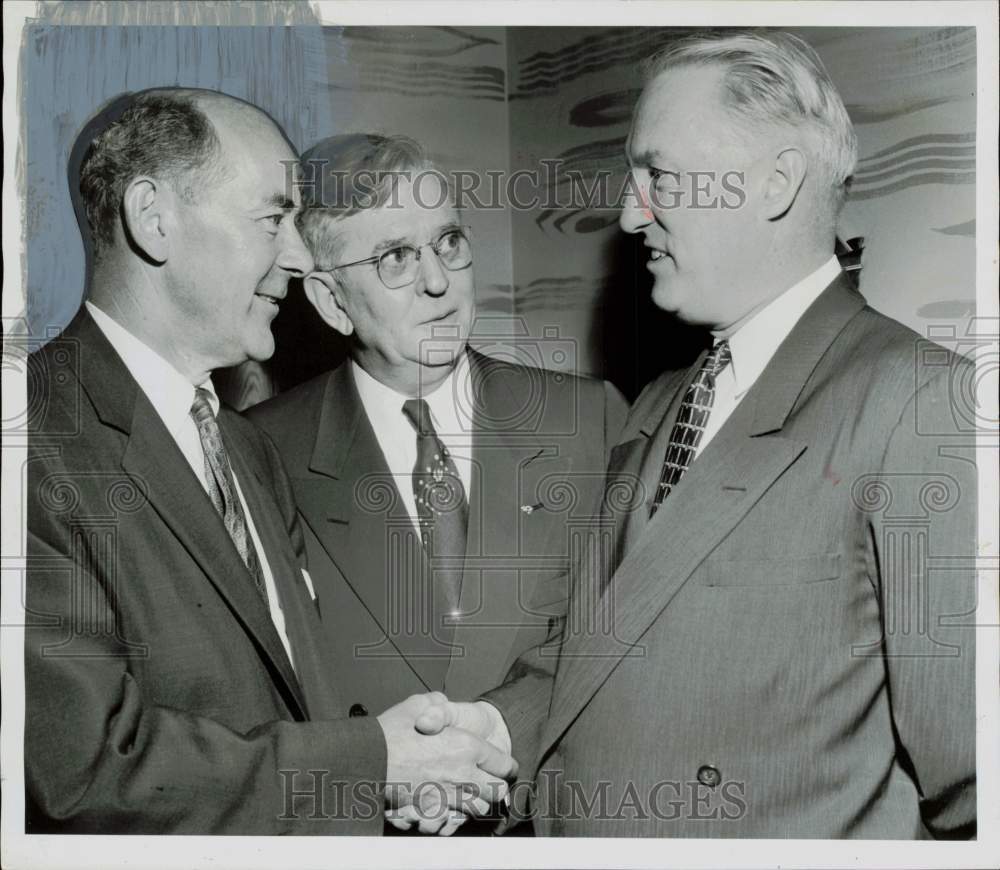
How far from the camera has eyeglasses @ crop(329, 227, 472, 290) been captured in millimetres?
2672

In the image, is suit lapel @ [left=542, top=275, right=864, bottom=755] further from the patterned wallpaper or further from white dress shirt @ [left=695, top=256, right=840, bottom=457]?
the patterned wallpaper

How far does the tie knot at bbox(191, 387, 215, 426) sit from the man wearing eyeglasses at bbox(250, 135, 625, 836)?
103mm

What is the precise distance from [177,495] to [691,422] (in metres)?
1.06

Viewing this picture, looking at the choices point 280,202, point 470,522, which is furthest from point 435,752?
point 280,202

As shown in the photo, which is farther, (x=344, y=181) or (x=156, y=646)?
(x=344, y=181)

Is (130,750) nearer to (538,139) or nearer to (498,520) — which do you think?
(498,520)

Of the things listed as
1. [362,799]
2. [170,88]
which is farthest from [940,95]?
[362,799]

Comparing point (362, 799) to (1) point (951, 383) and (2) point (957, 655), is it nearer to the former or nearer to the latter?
(2) point (957, 655)

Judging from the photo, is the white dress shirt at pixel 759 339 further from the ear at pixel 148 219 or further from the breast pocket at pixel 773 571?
the ear at pixel 148 219

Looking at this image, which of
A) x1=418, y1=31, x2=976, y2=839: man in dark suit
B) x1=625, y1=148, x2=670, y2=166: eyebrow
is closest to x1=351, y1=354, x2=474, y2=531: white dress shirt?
x1=418, y1=31, x2=976, y2=839: man in dark suit

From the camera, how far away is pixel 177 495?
101 inches

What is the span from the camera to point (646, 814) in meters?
2.66

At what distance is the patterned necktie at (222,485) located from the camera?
2.61 meters

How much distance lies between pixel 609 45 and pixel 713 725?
1444 mm
